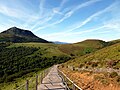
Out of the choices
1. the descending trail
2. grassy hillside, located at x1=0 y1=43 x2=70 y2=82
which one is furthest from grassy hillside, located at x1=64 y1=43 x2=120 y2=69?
grassy hillside, located at x1=0 y1=43 x2=70 y2=82

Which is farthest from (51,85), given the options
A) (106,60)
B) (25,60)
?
(25,60)

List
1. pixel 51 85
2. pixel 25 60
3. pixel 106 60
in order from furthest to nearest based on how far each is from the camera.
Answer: pixel 25 60 → pixel 106 60 → pixel 51 85

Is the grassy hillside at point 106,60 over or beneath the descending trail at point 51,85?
over

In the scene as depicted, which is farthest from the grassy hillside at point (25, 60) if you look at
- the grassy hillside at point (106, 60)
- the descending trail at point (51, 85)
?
the descending trail at point (51, 85)

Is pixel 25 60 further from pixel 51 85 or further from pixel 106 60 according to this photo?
pixel 51 85

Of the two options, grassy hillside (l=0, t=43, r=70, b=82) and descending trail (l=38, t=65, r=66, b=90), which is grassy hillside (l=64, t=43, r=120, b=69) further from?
grassy hillside (l=0, t=43, r=70, b=82)

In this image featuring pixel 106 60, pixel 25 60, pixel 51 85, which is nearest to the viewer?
pixel 51 85

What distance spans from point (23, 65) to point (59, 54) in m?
36.8

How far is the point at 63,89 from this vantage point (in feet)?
66.7

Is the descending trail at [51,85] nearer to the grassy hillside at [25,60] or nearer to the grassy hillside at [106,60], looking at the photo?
the grassy hillside at [106,60]

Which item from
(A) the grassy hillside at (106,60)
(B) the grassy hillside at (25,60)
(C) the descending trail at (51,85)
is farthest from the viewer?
(B) the grassy hillside at (25,60)

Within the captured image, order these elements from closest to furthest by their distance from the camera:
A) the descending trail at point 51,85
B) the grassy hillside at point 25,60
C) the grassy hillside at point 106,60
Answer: the descending trail at point 51,85 → the grassy hillside at point 106,60 → the grassy hillside at point 25,60

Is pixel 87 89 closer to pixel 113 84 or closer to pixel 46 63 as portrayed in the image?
pixel 113 84

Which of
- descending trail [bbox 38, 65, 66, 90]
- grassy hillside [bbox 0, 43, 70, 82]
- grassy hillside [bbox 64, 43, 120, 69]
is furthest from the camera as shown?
grassy hillside [bbox 0, 43, 70, 82]
